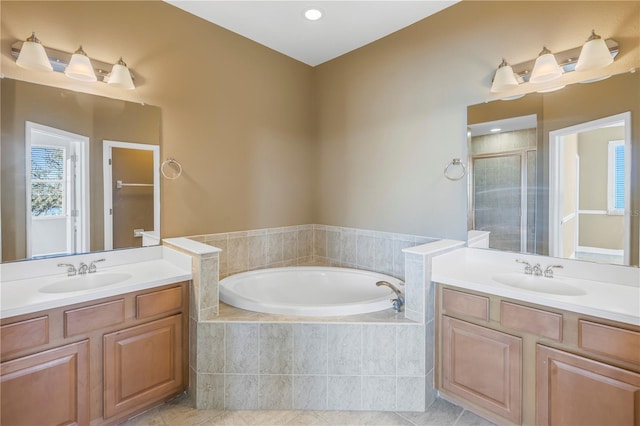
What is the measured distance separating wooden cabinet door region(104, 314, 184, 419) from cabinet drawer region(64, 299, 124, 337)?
0.09 meters

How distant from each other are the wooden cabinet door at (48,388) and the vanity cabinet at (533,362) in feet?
6.77

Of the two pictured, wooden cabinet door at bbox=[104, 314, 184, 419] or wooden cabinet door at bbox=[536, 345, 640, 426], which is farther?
wooden cabinet door at bbox=[104, 314, 184, 419]

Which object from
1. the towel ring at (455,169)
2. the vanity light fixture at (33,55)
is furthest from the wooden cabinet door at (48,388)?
the towel ring at (455,169)

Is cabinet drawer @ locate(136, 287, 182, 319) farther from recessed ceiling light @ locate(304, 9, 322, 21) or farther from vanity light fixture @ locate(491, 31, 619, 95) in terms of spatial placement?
vanity light fixture @ locate(491, 31, 619, 95)

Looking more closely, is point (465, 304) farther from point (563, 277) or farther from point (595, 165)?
point (595, 165)

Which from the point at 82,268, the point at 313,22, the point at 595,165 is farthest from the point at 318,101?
the point at 82,268

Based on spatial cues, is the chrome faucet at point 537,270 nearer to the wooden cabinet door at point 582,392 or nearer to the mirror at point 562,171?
the mirror at point 562,171

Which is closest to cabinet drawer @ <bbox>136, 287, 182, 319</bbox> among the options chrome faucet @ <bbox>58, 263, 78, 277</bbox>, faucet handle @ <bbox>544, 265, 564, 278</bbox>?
chrome faucet @ <bbox>58, 263, 78, 277</bbox>

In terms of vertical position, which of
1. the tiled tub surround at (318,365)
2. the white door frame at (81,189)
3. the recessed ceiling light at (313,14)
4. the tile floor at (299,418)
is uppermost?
the recessed ceiling light at (313,14)

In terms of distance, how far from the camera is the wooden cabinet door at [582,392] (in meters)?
1.32

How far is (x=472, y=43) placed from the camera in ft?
7.43

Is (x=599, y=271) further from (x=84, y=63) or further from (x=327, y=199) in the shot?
(x=84, y=63)

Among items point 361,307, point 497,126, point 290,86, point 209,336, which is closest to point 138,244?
point 209,336

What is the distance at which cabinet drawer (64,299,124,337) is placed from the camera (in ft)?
5.06
